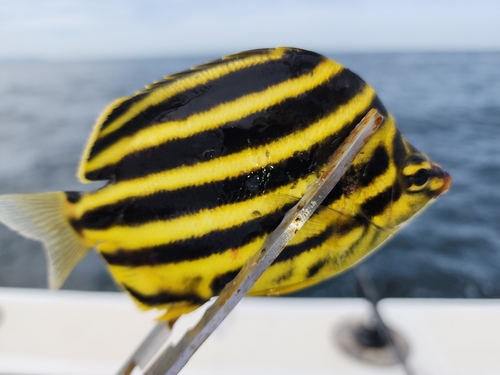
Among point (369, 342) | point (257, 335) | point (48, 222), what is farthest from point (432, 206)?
point (48, 222)

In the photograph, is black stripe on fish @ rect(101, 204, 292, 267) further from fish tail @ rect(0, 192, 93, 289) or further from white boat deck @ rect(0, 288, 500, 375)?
white boat deck @ rect(0, 288, 500, 375)

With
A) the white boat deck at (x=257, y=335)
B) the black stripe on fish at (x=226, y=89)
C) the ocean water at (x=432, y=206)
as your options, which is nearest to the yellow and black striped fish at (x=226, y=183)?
the black stripe on fish at (x=226, y=89)

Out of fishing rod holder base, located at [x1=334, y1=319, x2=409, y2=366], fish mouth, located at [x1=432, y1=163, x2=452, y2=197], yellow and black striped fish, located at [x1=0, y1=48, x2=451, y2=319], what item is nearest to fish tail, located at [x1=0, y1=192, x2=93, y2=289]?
yellow and black striped fish, located at [x1=0, y1=48, x2=451, y2=319]

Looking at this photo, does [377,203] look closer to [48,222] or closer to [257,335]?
[48,222]

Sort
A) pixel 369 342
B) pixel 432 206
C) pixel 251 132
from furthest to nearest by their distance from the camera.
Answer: pixel 432 206, pixel 369 342, pixel 251 132

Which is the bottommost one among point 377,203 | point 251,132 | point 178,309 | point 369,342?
point 369,342

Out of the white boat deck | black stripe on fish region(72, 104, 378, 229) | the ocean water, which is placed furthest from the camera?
the ocean water

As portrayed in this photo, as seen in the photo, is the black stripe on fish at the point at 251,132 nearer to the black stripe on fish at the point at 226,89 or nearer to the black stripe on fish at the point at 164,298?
the black stripe on fish at the point at 226,89
